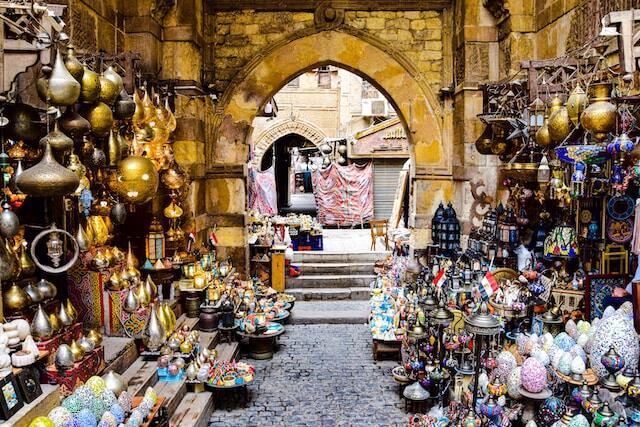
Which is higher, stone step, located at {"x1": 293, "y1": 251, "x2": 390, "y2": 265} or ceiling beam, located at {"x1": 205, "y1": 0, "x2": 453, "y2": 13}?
ceiling beam, located at {"x1": 205, "y1": 0, "x2": 453, "y2": 13}

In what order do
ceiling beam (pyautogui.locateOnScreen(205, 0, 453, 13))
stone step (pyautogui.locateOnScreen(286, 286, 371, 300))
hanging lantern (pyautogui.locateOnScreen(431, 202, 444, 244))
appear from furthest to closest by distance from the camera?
stone step (pyautogui.locateOnScreen(286, 286, 371, 300)), ceiling beam (pyautogui.locateOnScreen(205, 0, 453, 13)), hanging lantern (pyautogui.locateOnScreen(431, 202, 444, 244))

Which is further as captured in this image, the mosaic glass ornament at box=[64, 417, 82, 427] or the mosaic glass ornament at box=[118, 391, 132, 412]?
the mosaic glass ornament at box=[118, 391, 132, 412]

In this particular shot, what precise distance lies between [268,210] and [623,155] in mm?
13690

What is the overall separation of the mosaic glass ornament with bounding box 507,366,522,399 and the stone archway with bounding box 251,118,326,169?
1462 cm

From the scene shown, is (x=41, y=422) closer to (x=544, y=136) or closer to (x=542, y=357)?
(x=542, y=357)

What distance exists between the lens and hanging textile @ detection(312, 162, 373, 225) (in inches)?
670

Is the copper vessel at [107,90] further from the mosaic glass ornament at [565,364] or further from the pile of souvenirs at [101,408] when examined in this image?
the mosaic glass ornament at [565,364]

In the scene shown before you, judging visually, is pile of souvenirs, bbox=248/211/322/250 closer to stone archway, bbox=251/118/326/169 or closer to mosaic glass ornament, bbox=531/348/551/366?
stone archway, bbox=251/118/326/169

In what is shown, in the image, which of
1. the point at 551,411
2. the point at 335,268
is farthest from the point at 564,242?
the point at 335,268

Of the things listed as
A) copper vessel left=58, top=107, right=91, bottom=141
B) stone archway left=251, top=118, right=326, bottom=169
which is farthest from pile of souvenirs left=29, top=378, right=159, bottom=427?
stone archway left=251, top=118, right=326, bottom=169

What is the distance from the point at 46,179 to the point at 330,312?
6.49 meters

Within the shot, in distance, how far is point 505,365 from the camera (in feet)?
13.9

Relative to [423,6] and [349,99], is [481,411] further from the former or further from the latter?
[349,99]

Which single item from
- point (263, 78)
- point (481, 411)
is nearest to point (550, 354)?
point (481, 411)
